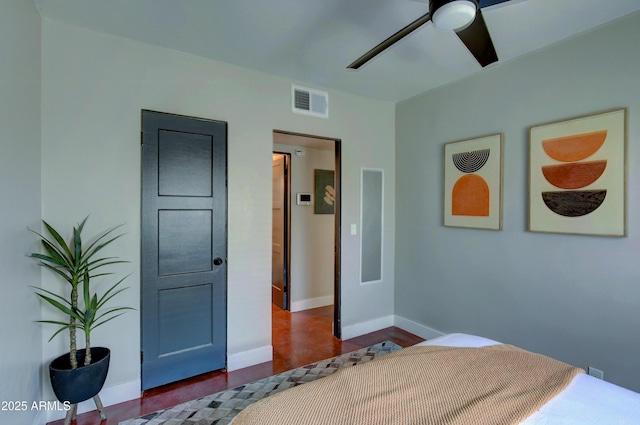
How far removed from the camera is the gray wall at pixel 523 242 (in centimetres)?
204

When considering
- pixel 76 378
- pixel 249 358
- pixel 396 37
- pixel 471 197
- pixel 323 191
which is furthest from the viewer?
pixel 323 191

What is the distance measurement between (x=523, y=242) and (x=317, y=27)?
92.7 inches

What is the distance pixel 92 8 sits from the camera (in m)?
1.97

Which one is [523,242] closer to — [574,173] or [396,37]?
[574,173]

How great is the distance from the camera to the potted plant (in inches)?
73.5

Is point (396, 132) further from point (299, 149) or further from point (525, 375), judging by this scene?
point (525, 375)

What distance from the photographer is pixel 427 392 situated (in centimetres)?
125

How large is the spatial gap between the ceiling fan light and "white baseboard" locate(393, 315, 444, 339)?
9.54 feet

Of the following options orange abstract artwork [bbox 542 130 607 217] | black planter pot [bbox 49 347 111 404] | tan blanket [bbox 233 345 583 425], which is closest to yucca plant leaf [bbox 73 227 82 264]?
black planter pot [bbox 49 347 111 404]

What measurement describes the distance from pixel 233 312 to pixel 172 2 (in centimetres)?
237

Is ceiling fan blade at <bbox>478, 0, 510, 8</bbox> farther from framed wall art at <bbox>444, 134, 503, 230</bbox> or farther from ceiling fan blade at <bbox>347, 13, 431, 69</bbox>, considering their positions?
framed wall art at <bbox>444, 134, 503, 230</bbox>

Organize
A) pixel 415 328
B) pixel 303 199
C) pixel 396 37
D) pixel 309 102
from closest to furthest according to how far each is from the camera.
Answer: pixel 396 37 < pixel 309 102 < pixel 415 328 < pixel 303 199

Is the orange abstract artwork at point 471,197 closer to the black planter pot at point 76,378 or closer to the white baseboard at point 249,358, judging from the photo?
the white baseboard at point 249,358

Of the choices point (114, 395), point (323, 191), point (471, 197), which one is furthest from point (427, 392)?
point (323, 191)
